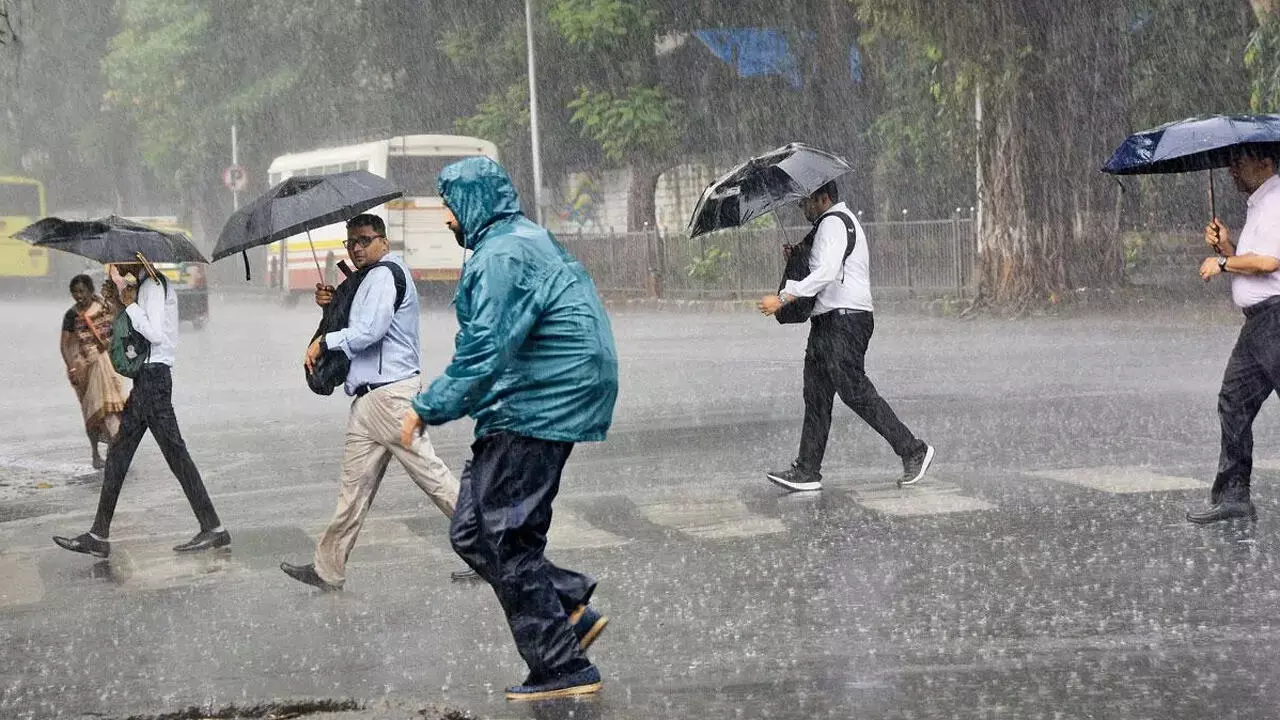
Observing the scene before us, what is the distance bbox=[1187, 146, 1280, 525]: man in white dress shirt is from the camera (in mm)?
7707

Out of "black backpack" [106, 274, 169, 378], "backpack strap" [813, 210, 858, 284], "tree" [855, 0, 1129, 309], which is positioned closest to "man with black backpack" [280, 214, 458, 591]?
"black backpack" [106, 274, 169, 378]

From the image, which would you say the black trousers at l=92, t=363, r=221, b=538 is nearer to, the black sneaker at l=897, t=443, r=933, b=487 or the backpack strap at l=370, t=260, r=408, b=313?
the backpack strap at l=370, t=260, r=408, b=313

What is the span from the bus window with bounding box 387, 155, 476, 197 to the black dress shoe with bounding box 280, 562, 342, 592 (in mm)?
26490

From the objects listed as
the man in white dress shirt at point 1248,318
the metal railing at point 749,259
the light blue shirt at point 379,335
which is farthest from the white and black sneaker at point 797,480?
the metal railing at point 749,259

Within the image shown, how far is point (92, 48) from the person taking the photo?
2223 inches

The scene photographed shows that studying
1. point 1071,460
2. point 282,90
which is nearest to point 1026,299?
point 1071,460

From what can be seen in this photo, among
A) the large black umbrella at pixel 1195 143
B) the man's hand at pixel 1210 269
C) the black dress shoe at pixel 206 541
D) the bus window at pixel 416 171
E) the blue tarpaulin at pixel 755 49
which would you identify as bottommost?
the black dress shoe at pixel 206 541

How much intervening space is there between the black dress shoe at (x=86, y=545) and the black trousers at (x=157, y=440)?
83 mm

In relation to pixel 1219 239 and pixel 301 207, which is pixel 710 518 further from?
pixel 1219 239

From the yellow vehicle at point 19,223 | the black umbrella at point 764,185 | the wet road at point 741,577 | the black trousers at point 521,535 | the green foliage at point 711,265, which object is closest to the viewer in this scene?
the black trousers at point 521,535

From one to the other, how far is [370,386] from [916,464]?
Answer: 133 inches

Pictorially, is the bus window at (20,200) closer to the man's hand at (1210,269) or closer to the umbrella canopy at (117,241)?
the umbrella canopy at (117,241)

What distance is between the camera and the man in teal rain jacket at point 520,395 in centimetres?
508

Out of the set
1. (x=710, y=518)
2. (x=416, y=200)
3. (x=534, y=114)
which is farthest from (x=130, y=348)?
(x=534, y=114)
